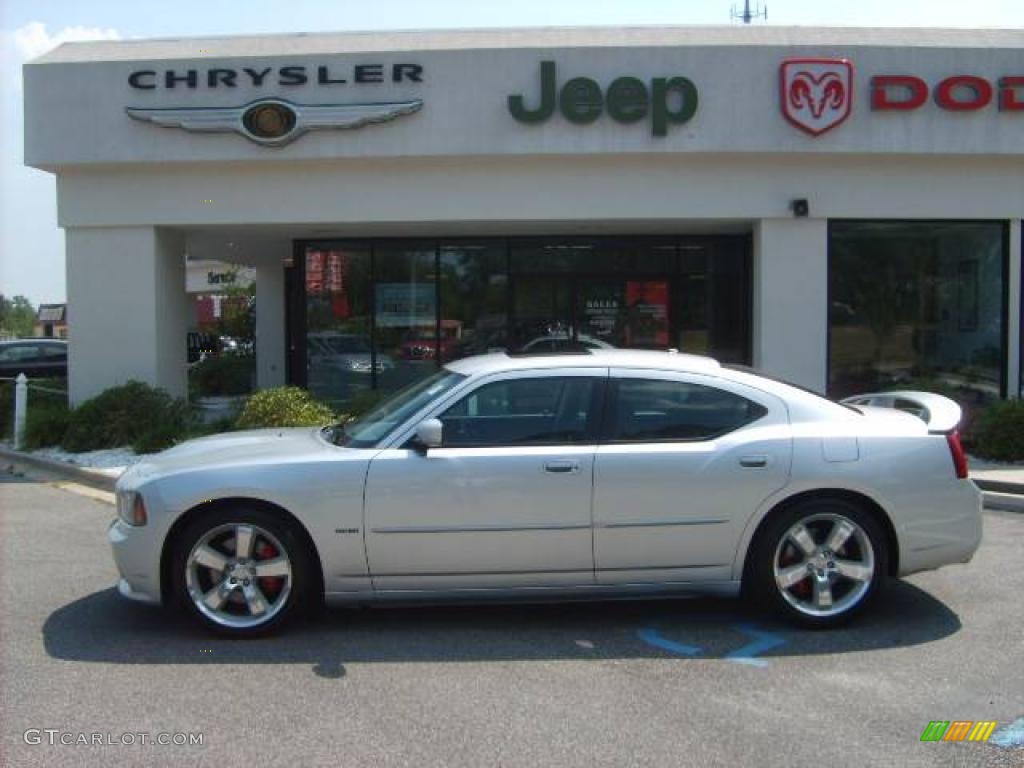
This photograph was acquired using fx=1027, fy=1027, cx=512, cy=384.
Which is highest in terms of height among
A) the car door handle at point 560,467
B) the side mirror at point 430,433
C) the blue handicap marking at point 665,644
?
the side mirror at point 430,433

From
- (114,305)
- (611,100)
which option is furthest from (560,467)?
(114,305)

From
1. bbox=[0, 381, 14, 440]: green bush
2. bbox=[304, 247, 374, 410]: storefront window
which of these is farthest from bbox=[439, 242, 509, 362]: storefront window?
bbox=[0, 381, 14, 440]: green bush

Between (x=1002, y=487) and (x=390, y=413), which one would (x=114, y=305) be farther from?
(x=1002, y=487)

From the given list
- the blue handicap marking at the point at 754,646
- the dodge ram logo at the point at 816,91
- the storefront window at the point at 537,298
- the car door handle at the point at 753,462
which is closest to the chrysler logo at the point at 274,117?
the storefront window at the point at 537,298

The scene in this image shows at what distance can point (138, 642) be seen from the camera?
536 cm

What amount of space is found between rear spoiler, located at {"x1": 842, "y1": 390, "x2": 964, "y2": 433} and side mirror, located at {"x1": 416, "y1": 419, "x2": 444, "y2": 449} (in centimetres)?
265

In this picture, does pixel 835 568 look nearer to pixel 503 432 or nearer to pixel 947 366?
pixel 503 432

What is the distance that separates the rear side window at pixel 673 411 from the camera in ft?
18.1

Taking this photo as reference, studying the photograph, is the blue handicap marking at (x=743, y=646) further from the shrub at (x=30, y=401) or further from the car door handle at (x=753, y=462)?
the shrub at (x=30, y=401)

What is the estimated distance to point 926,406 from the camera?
19.9 feet

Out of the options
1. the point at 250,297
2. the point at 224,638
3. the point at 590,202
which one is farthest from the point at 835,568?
the point at 250,297

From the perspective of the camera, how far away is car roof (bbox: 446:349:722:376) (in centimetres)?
570

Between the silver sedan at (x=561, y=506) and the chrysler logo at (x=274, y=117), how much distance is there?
772 cm

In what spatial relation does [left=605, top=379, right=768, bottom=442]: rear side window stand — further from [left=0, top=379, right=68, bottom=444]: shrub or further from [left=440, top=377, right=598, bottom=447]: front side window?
[left=0, top=379, right=68, bottom=444]: shrub
